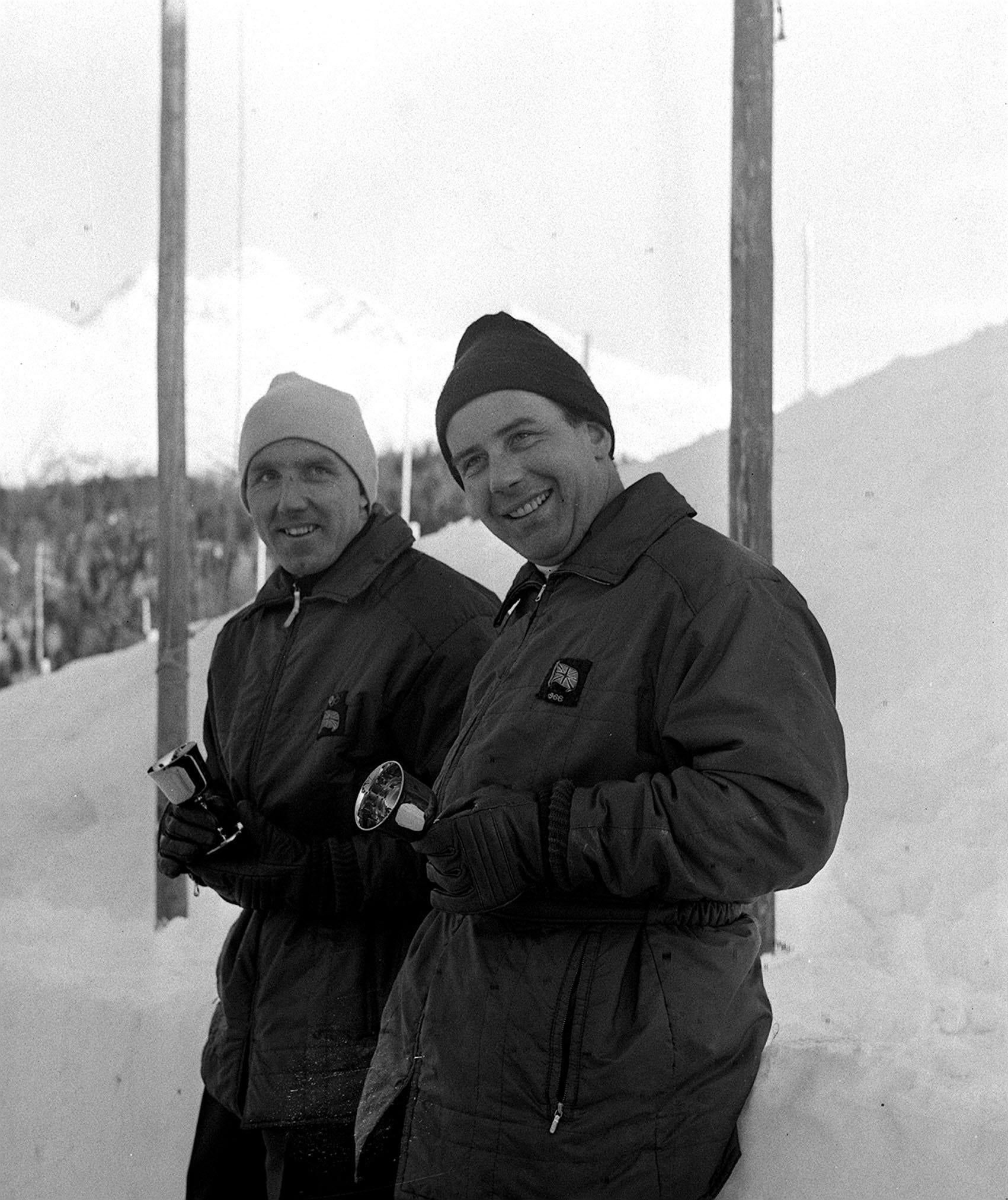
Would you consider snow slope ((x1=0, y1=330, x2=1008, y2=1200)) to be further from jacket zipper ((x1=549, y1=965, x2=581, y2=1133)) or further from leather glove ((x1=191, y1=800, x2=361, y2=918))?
leather glove ((x1=191, y1=800, x2=361, y2=918))

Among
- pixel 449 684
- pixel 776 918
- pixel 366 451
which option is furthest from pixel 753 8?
pixel 776 918

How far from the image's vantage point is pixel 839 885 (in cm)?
558

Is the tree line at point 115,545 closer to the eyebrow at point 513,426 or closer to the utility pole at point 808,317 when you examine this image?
the utility pole at point 808,317

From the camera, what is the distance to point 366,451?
2756mm

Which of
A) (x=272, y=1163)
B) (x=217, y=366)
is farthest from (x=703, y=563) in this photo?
(x=217, y=366)

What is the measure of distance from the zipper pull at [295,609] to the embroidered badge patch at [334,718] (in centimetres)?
25

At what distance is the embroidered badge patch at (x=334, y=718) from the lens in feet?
7.84

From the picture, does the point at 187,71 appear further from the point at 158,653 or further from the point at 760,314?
the point at 760,314

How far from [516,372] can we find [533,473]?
0.15 metres

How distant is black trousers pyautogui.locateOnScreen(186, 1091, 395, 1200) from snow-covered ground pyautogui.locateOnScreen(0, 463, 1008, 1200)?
0.69 metres

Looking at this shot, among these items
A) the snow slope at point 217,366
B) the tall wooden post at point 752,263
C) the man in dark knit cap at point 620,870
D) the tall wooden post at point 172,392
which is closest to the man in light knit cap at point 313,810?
the man in dark knit cap at point 620,870

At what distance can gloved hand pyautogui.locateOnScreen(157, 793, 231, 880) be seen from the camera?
7.55 ft

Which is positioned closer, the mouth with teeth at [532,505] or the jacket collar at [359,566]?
the mouth with teeth at [532,505]

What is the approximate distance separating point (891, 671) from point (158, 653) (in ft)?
10.7
